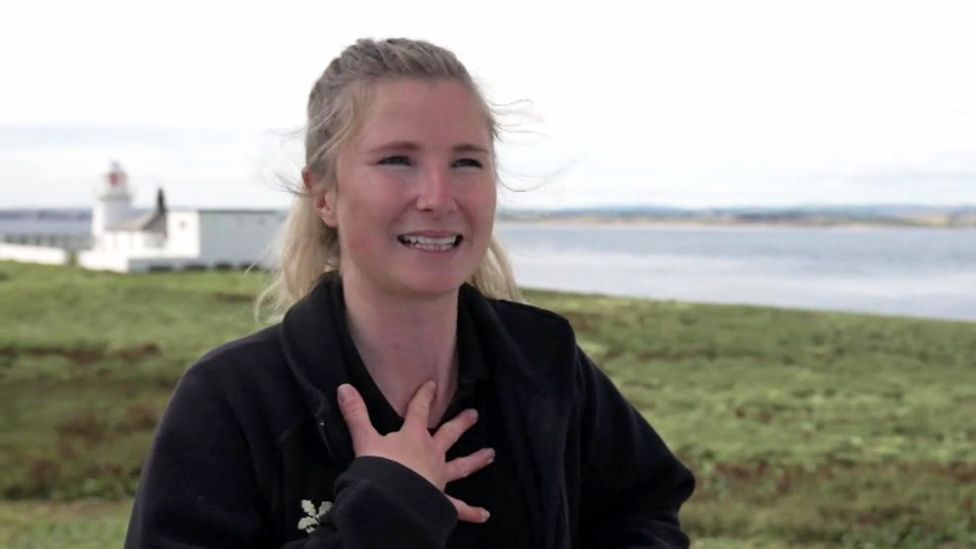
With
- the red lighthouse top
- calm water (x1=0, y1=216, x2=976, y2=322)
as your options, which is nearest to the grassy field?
calm water (x1=0, y1=216, x2=976, y2=322)

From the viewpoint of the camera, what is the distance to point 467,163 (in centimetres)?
200

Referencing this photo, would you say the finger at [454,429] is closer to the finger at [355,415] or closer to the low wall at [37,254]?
the finger at [355,415]

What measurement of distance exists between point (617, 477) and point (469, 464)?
355 millimetres

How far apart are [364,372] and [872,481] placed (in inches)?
363

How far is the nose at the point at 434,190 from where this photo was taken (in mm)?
1931

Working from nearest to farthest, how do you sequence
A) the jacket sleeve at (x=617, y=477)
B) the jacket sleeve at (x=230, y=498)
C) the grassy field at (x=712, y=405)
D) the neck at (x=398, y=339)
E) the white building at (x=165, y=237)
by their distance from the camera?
1. the jacket sleeve at (x=230, y=498)
2. the neck at (x=398, y=339)
3. the jacket sleeve at (x=617, y=477)
4. the grassy field at (x=712, y=405)
5. the white building at (x=165, y=237)

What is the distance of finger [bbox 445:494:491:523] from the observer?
1939 mm

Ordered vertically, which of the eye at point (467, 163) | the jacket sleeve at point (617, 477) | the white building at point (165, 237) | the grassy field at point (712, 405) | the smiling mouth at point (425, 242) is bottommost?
the white building at point (165, 237)

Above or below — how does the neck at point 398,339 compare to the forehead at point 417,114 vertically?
below

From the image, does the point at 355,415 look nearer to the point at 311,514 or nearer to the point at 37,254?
the point at 311,514

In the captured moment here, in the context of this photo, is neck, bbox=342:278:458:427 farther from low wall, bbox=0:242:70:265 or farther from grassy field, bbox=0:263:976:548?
low wall, bbox=0:242:70:265

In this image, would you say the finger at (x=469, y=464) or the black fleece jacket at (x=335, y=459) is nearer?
the black fleece jacket at (x=335, y=459)

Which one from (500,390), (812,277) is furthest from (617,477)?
(812,277)

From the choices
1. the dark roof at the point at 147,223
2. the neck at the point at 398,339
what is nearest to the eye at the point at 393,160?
the neck at the point at 398,339
